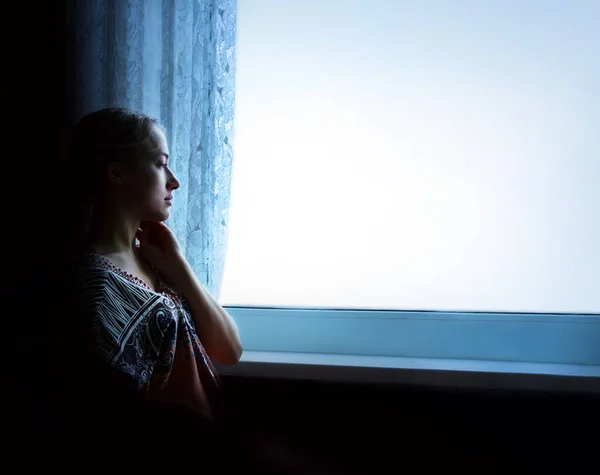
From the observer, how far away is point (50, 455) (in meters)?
0.88

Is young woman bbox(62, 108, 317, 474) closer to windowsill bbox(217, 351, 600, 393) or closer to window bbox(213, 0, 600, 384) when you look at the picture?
windowsill bbox(217, 351, 600, 393)

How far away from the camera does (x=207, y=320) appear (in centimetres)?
97

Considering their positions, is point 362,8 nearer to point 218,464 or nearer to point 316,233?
point 316,233

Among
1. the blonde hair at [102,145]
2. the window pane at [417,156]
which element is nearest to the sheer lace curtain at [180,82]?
the window pane at [417,156]

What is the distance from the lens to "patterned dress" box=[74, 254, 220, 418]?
80 centimetres

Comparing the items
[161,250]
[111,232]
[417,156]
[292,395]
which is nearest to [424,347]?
[292,395]

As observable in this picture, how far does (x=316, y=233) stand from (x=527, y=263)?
0.55 metres

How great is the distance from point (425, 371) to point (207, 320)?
0.52 meters

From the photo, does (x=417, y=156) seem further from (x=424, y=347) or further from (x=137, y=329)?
(x=137, y=329)

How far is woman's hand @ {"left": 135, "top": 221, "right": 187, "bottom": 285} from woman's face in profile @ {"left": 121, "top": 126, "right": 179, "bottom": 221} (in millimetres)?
69

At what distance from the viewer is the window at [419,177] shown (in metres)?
1.25

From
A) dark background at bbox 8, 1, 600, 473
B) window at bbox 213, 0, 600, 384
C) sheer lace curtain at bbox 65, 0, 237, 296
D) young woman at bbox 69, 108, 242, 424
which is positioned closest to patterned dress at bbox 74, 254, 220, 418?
young woman at bbox 69, 108, 242, 424

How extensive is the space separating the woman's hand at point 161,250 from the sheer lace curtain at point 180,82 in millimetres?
180

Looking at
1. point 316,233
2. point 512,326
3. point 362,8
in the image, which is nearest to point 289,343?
point 316,233
